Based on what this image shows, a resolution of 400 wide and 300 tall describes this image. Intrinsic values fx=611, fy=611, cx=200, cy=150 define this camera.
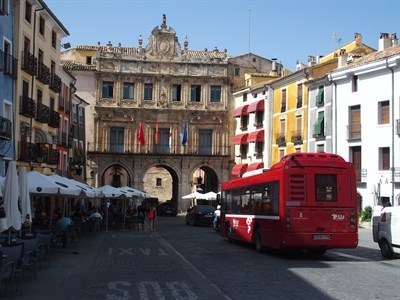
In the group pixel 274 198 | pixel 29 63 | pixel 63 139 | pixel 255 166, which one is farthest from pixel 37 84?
pixel 255 166

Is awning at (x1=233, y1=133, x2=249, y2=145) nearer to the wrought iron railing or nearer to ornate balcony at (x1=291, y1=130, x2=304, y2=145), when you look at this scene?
the wrought iron railing

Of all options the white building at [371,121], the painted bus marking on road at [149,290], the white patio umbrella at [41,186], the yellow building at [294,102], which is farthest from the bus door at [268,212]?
the yellow building at [294,102]

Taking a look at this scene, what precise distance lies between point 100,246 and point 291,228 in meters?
8.91

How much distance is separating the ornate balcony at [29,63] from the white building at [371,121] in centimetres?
2293

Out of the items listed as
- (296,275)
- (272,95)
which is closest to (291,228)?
(296,275)

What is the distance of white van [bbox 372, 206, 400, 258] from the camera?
707 inches

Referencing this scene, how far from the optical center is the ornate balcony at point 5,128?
2815cm

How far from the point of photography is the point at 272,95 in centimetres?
5753

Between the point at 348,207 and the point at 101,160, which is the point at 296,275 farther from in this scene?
the point at 101,160

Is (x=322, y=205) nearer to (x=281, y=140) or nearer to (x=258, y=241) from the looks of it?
(x=258, y=241)

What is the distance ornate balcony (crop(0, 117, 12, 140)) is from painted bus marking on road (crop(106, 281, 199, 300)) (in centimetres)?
1724

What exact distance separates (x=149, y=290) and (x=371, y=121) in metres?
34.7

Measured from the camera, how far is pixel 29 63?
107ft

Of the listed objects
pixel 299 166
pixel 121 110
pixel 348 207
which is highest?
Result: pixel 121 110
